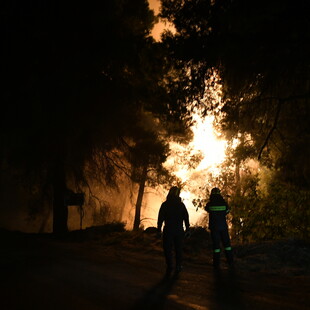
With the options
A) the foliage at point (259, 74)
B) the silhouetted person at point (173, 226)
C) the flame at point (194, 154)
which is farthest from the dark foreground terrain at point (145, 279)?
the flame at point (194, 154)

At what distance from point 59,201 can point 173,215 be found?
9213 mm

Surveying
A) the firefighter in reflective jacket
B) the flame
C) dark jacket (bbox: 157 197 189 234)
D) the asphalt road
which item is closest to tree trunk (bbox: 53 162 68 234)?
the asphalt road

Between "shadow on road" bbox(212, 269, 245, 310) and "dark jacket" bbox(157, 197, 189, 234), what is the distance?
1293 mm

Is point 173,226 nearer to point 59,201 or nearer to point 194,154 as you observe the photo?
point 59,201

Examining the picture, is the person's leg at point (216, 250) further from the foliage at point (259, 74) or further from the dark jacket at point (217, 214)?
the foliage at point (259, 74)

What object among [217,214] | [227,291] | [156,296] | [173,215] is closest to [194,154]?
[217,214]

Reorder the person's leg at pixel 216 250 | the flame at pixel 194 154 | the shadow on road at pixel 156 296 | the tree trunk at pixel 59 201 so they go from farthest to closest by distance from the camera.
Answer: the flame at pixel 194 154
the tree trunk at pixel 59 201
the person's leg at pixel 216 250
the shadow on road at pixel 156 296

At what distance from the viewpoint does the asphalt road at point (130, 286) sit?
5.16m

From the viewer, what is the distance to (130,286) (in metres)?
6.18

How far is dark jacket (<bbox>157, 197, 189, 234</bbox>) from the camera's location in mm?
7844

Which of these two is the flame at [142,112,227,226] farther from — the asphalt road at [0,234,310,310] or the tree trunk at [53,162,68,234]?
the asphalt road at [0,234,310,310]

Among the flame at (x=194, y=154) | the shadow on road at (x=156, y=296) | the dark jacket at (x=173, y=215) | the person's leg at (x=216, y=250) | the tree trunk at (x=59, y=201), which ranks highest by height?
the flame at (x=194, y=154)

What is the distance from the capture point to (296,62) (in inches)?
366

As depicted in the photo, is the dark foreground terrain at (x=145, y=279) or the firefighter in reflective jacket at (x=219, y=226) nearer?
the dark foreground terrain at (x=145, y=279)
